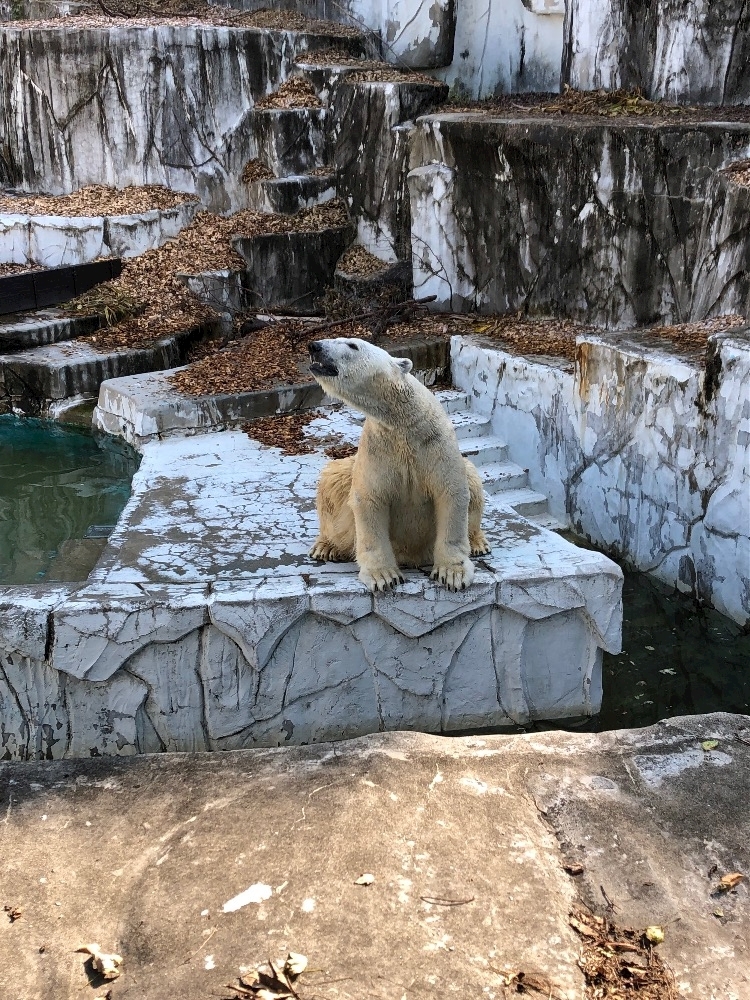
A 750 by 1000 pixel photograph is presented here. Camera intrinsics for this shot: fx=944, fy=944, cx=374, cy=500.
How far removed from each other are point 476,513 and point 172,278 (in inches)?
217

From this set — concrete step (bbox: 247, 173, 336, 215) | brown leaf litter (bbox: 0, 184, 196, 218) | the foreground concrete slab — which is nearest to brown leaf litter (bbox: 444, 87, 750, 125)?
concrete step (bbox: 247, 173, 336, 215)

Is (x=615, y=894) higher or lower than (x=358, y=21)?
lower

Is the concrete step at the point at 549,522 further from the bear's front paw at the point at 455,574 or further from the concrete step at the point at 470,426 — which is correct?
the bear's front paw at the point at 455,574

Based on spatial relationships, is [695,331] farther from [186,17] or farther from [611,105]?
[186,17]

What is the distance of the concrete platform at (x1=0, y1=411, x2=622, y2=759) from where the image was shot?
3781 millimetres

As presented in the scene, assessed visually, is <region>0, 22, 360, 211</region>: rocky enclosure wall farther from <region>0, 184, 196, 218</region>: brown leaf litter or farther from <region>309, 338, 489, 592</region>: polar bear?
<region>309, 338, 489, 592</region>: polar bear

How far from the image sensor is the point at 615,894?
2.59 m

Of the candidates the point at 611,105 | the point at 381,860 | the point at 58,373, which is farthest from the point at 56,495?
the point at 611,105

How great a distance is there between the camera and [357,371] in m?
3.34

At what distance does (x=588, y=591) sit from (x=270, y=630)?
4.51 feet

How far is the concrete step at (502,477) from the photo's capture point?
5949 millimetres

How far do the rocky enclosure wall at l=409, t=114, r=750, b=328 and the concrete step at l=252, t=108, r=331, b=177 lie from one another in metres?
1.80

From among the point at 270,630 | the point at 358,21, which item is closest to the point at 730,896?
the point at 270,630

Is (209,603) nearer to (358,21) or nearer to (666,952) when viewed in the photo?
(666,952)
